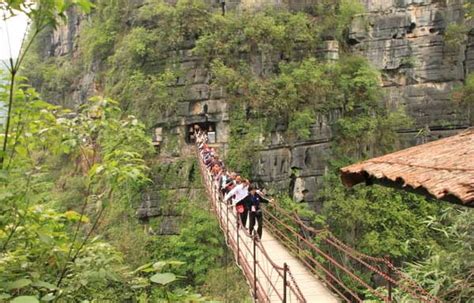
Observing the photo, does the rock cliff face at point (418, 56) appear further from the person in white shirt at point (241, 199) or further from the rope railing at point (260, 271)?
the person in white shirt at point (241, 199)

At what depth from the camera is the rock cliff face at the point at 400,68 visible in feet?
48.0

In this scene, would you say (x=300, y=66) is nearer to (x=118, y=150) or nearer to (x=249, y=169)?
(x=249, y=169)

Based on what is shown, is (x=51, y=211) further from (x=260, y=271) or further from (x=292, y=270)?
(x=292, y=270)

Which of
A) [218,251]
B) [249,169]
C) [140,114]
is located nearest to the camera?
[218,251]

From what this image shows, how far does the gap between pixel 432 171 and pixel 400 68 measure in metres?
14.6

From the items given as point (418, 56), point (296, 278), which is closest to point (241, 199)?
point (296, 278)

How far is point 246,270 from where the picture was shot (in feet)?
17.6

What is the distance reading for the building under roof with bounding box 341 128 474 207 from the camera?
1982 millimetres

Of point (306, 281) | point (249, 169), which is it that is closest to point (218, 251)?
point (249, 169)

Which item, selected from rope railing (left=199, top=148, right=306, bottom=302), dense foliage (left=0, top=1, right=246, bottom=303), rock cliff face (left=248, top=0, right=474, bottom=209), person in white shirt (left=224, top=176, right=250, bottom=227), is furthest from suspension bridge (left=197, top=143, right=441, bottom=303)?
rock cliff face (left=248, top=0, right=474, bottom=209)

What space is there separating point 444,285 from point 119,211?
11.5 metres

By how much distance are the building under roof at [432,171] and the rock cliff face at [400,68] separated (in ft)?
36.2

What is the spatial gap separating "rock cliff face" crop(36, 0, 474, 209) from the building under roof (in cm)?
1105

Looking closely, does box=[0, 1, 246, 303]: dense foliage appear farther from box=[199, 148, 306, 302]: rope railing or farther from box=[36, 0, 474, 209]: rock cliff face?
box=[36, 0, 474, 209]: rock cliff face
